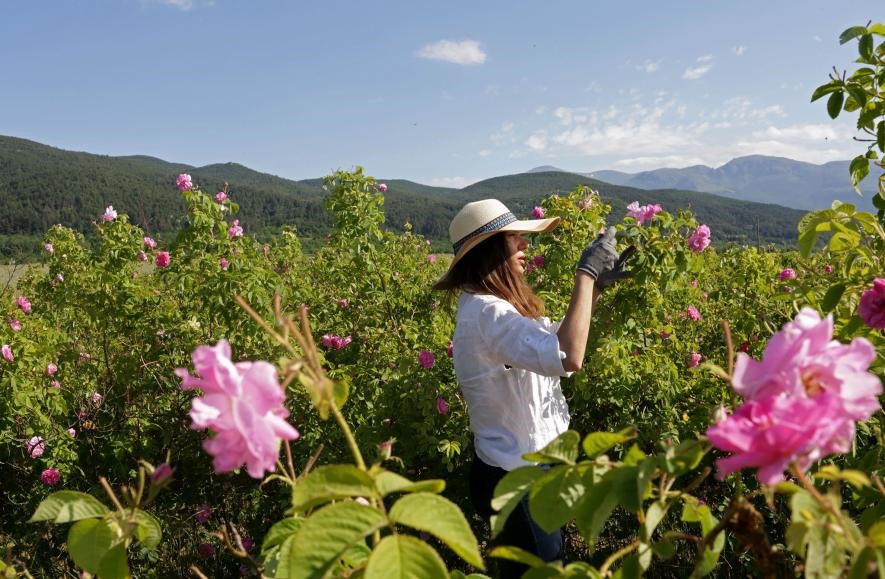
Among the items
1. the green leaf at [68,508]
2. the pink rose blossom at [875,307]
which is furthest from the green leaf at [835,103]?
the green leaf at [68,508]

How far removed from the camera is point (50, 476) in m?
3.68

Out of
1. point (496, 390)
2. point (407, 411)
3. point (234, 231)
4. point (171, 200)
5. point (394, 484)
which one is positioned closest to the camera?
point (394, 484)

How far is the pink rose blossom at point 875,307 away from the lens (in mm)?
1212

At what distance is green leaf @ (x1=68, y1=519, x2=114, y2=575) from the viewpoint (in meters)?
0.74

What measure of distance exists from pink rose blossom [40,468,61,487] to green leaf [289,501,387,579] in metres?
3.88

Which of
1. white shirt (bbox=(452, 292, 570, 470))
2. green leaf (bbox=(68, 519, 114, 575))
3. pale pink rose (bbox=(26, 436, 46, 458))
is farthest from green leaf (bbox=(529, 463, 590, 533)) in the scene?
pale pink rose (bbox=(26, 436, 46, 458))

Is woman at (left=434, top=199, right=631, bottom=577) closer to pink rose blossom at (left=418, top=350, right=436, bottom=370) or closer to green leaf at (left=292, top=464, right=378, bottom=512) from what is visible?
pink rose blossom at (left=418, top=350, right=436, bottom=370)

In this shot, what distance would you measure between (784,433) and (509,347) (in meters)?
1.39

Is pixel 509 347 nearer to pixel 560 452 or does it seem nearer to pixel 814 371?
pixel 560 452

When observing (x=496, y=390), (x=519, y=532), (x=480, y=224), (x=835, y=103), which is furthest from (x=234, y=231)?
(x=835, y=103)

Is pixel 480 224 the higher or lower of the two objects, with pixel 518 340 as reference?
higher

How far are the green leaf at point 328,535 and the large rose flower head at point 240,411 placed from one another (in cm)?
7

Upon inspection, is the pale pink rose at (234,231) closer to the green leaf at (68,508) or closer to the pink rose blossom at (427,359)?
the pink rose blossom at (427,359)

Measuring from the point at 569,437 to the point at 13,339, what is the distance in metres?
4.43
